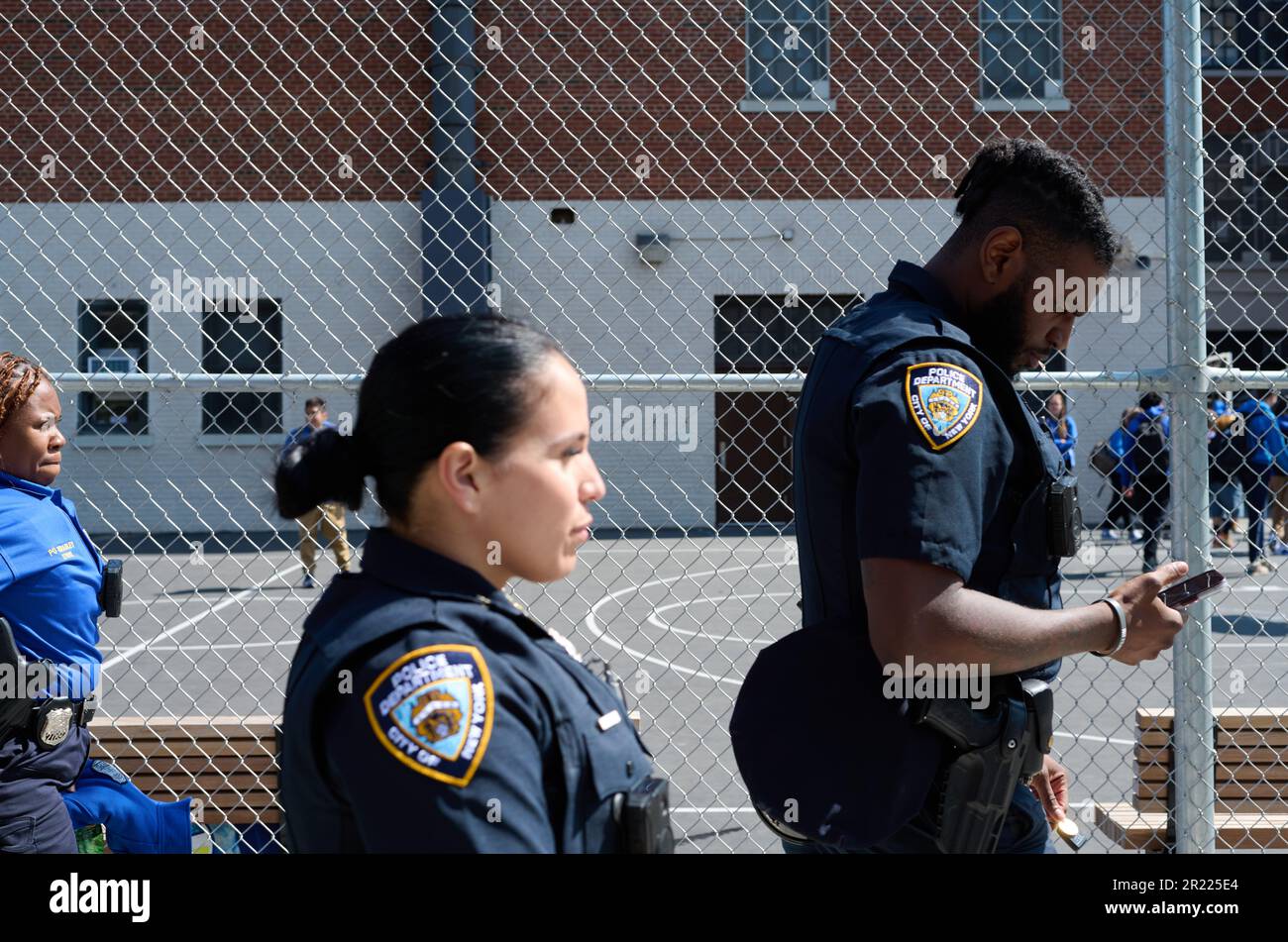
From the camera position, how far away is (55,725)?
2758 millimetres

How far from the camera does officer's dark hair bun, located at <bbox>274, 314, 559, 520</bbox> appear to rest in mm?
1400

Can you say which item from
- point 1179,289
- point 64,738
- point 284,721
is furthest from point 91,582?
point 1179,289

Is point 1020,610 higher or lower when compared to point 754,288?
lower

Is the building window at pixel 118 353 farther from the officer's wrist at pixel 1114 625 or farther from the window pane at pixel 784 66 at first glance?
the officer's wrist at pixel 1114 625

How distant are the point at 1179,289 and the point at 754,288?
1208cm

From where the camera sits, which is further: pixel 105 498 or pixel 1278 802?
pixel 105 498

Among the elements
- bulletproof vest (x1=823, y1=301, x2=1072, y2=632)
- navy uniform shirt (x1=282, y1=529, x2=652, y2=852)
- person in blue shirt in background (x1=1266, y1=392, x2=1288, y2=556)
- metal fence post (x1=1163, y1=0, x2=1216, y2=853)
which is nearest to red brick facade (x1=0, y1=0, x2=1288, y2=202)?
person in blue shirt in background (x1=1266, y1=392, x2=1288, y2=556)

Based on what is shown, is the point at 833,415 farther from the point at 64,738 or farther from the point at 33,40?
the point at 33,40

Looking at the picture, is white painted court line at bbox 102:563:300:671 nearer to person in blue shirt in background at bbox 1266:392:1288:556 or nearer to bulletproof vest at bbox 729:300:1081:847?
bulletproof vest at bbox 729:300:1081:847

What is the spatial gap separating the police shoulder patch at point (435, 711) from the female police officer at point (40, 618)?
1879 millimetres

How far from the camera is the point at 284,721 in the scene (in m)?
1.32

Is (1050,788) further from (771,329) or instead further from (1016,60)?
(1016,60)

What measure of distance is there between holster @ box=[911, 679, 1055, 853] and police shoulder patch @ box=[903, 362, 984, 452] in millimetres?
474
